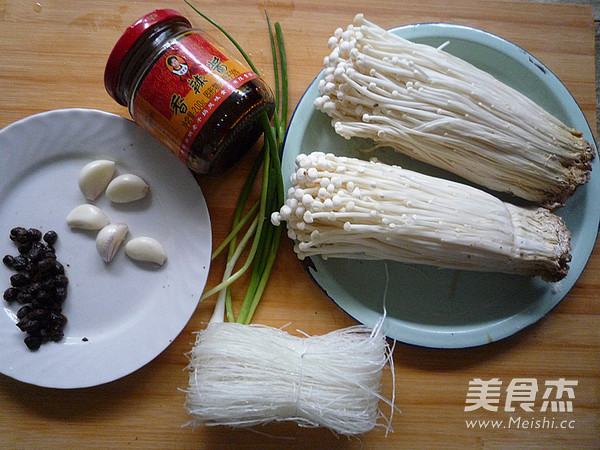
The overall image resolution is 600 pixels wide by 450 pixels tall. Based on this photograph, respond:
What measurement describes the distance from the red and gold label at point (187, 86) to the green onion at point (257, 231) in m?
0.21

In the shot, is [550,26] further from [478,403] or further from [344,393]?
[344,393]

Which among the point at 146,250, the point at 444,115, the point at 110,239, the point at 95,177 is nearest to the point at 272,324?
the point at 146,250

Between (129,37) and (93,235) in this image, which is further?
(93,235)

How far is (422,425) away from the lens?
4.47 feet

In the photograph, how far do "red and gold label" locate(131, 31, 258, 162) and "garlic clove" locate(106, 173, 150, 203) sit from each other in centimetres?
23

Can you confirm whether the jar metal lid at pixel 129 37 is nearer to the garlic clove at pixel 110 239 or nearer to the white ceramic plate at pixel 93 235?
the white ceramic plate at pixel 93 235

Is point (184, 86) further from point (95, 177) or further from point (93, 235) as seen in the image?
point (93, 235)

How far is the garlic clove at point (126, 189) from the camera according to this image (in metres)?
1.28

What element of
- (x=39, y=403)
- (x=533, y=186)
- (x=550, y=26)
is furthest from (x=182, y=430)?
(x=550, y=26)

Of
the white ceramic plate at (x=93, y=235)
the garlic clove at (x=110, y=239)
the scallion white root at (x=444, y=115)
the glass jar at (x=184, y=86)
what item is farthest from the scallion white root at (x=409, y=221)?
the garlic clove at (x=110, y=239)

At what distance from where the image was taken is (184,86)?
109 cm

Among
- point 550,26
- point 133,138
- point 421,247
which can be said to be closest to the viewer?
point 421,247

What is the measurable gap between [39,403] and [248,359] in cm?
70

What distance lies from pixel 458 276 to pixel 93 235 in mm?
1163
